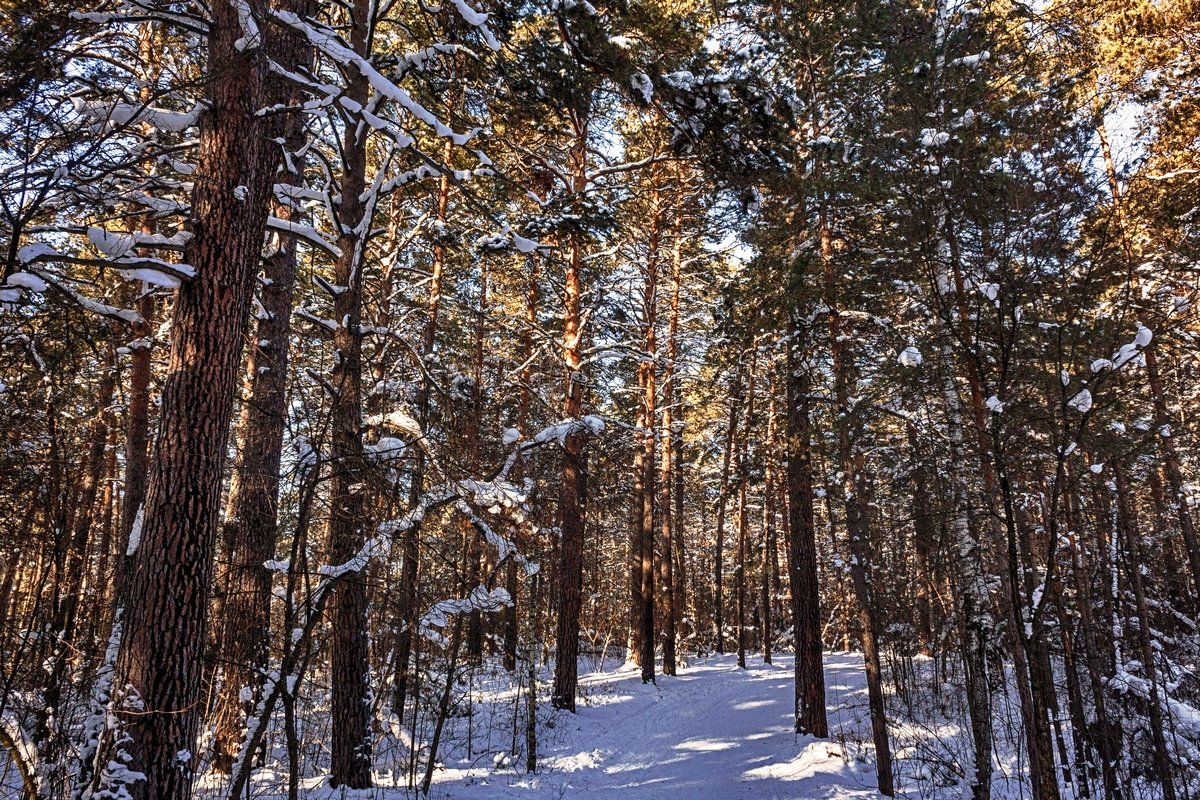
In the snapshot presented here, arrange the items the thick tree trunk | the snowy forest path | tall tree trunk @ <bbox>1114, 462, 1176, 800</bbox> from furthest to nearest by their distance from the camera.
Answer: the snowy forest path → tall tree trunk @ <bbox>1114, 462, 1176, 800</bbox> → the thick tree trunk

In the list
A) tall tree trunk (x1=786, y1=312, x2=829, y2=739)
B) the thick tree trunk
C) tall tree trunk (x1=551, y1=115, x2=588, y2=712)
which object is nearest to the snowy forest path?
tall tree trunk (x1=786, y1=312, x2=829, y2=739)

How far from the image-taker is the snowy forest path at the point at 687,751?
303 inches

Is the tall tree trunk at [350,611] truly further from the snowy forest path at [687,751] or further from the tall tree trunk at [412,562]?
the snowy forest path at [687,751]

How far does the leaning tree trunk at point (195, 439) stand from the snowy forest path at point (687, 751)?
13.1 feet

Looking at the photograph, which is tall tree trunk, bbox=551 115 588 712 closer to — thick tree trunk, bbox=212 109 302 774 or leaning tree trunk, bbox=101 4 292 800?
thick tree trunk, bbox=212 109 302 774

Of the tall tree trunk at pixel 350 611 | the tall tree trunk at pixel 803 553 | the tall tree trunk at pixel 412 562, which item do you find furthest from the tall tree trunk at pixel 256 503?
the tall tree trunk at pixel 803 553

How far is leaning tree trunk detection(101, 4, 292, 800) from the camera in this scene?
3588 millimetres

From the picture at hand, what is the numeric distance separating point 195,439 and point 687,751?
8816mm

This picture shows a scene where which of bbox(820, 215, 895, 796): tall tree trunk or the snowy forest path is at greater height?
bbox(820, 215, 895, 796): tall tree trunk

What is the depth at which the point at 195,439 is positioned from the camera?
3936 mm

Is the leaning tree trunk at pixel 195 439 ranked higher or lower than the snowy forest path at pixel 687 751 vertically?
higher

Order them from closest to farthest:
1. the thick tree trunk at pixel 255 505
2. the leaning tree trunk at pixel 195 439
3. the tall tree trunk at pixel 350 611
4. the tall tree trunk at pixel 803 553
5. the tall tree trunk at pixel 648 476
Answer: the leaning tree trunk at pixel 195 439 < the thick tree trunk at pixel 255 505 < the tall tree trunk at pixel 350 611 < the tall tree trunk at pixel 803 553 < the tall tree trunk at pixel 648 476

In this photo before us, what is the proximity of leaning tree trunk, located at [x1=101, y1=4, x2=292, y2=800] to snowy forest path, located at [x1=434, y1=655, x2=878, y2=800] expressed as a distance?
398 cm

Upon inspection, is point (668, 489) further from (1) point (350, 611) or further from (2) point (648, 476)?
(1) point (350, 611)
